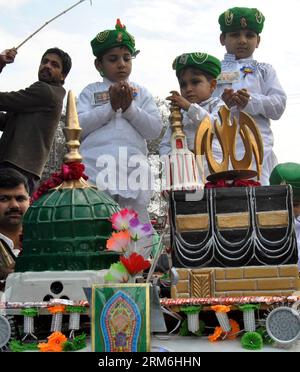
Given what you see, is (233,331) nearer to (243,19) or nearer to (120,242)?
(120,242)

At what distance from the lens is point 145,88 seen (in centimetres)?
447

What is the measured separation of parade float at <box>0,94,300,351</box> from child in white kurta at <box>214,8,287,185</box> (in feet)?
6.35

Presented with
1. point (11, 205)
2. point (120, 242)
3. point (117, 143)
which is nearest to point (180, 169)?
point (120, 242)

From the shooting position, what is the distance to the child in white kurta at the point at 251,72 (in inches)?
183

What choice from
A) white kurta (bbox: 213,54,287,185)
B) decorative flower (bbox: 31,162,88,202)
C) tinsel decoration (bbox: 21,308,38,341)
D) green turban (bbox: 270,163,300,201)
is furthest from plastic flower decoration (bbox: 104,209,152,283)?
white kurta (bbox: 213,54,287,185)

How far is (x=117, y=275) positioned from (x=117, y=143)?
216cm

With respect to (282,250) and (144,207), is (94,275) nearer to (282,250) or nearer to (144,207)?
(282,250)

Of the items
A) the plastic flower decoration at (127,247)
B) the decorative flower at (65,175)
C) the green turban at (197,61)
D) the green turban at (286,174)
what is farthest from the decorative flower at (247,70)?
the plastic flower decoration at (127,247)

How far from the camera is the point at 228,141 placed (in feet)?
9.46

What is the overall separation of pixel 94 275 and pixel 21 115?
2216mm

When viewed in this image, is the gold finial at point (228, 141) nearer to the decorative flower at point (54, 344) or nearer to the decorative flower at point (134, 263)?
the decorative flower at point (134, 263)

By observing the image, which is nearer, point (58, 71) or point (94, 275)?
point (94, 275)

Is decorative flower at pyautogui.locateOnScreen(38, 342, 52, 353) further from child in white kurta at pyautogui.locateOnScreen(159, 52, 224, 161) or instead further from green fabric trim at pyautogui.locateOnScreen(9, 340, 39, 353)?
child in white kurta at pyautogui.locateOnScreen(159, 52, 224, 161)
